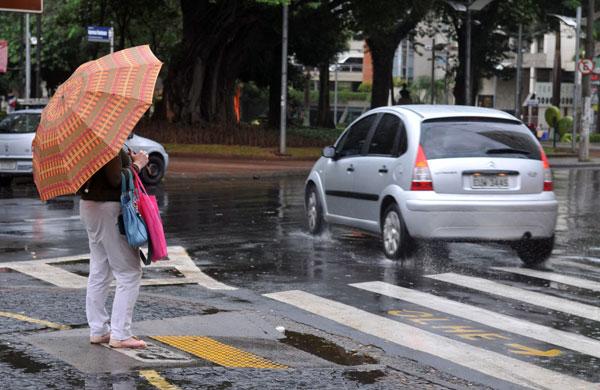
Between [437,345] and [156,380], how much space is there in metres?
2.33

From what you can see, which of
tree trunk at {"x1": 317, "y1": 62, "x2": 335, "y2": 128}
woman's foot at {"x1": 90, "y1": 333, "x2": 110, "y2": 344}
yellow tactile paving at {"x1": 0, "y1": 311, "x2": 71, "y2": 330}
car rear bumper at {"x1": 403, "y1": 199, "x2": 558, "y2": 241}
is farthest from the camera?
tree trunk at {"x1": 317, "y1": 62, "x2": 335, "y2": 128}

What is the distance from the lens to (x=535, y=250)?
12.5m

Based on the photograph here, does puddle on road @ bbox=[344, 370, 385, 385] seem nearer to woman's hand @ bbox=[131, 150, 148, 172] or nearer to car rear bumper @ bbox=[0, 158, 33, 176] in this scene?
woman's hand @ bbox=[131, 150, 148, 172]

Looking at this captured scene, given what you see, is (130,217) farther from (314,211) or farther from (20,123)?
(20,123)

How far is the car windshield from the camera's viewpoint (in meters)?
23.0

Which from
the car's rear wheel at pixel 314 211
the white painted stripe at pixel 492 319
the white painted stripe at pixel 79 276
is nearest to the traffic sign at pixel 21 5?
the car's rear wheel at pixel 314 211

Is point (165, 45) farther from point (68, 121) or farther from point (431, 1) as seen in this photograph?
point (68, 121)

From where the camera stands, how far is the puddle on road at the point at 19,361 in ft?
21.8

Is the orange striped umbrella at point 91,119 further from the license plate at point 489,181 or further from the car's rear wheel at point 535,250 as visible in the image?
the car's rear wheel at point 535,250

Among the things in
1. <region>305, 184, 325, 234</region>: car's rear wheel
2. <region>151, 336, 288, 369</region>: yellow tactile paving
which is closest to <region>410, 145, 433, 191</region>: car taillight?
<region>305, 184, 325, 234</region>: car's rear wheel

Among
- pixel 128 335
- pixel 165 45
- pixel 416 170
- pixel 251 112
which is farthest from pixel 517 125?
pixel 251 112

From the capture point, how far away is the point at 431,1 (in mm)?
40188

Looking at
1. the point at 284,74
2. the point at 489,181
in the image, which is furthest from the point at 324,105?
the point at 489,181

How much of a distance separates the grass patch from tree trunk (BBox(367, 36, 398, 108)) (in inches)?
535
